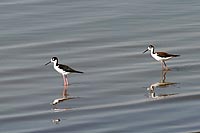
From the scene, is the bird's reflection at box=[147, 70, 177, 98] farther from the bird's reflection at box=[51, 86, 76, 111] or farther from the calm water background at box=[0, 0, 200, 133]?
the bird's reflection at box=[51, 86, 76, 111]

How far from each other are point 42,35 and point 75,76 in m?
5.35

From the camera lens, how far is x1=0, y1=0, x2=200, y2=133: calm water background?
1666 centimetres

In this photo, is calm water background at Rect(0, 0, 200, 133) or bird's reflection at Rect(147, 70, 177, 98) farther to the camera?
bird's reflection at Rect(147, 70, 177, 98)

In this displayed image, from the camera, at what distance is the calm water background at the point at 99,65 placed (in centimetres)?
1666

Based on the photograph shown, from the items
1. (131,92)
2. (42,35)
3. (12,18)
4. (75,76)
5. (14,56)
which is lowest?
(131,92)

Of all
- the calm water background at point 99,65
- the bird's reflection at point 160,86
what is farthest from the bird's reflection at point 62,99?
the bird's reflection at point 160,86

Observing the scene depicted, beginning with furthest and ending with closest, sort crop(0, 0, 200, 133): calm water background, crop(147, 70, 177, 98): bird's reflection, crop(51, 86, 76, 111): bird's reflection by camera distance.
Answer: crop(147, 70, 177, 98): bird's reflection, crop(51, 86, 76, 111): bird's reflection, crop(0, 0, 200, 133): calm water background

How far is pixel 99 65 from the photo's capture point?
73.5ft

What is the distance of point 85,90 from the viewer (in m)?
19.5

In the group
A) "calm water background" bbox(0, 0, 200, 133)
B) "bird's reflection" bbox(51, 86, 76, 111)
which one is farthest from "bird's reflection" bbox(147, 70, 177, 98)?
"bird's reflection" bbox(51, 86, 76, 111)

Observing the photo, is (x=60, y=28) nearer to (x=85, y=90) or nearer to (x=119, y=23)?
(x=119, y=23)

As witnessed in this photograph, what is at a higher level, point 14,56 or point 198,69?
point 14,56

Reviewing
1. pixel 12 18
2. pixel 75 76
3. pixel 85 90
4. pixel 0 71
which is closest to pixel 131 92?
pixel 85 90

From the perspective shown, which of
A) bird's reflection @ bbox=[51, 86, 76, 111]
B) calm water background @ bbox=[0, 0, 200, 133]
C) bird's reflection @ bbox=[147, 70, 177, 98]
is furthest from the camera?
bird's reflection @ bbox=[147, 70, 177, 98]
